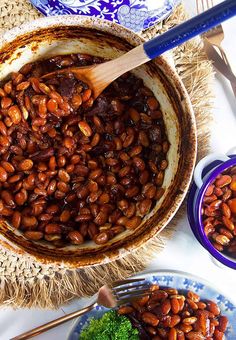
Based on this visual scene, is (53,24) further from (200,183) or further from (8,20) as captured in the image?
(200,183)

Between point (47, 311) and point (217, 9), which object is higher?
point (217, 9)

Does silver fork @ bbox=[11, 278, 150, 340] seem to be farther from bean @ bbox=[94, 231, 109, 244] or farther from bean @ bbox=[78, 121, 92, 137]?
bean @ bbox=[78, 121, 92, 137]

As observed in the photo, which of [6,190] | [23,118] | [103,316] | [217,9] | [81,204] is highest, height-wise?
[217,9]

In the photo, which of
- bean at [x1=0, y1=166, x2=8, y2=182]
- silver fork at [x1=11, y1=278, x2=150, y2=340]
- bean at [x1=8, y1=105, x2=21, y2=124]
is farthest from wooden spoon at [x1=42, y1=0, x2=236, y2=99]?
silver fork at [x1=11, y1=278, x2=150, y2=340]

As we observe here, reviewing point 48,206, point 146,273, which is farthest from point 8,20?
point 146,273

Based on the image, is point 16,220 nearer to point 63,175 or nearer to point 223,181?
point 63,175

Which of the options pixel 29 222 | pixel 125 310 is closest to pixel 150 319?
pixel 125 310

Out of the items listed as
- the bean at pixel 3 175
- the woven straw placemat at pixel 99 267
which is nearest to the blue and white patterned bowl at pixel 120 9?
the woven straw placemat at pixel 99 267
